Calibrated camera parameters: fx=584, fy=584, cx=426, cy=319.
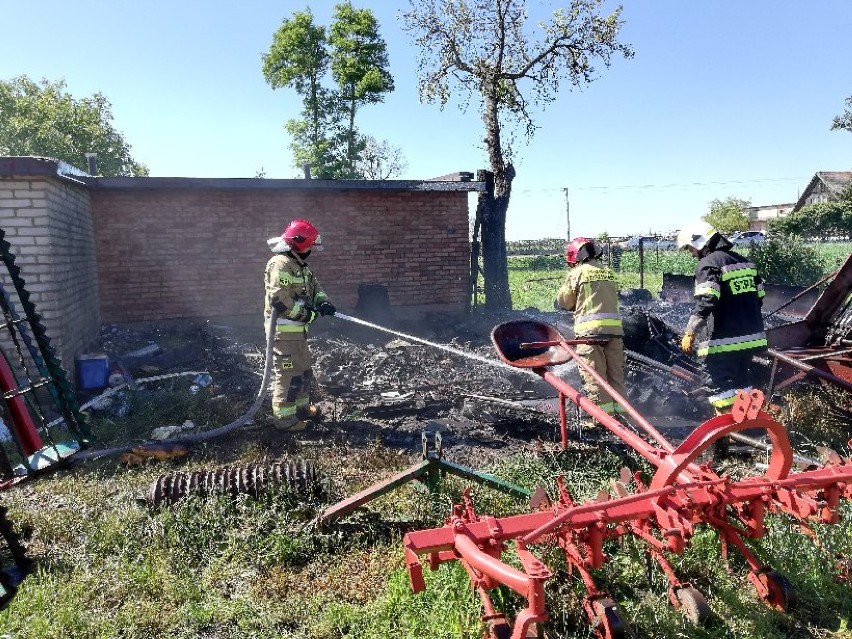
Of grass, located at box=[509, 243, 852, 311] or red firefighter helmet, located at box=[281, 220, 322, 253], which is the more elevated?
red firefighter helmet, located at box=[281, 220, 322, 253]

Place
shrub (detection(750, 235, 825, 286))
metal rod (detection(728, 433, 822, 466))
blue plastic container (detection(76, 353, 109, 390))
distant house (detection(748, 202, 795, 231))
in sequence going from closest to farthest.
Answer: metal rod (detection(728, 433, 822, 466)) → blue plastic container (detection(76, 353, 109, 390)) → shrub (detection(750, 235, 825, 286)) → distant house (detection(748, 202, 795, 231))

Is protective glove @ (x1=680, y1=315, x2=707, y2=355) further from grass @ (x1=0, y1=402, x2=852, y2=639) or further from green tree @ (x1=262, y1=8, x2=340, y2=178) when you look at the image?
green tree @ (x1=262, y1=8, x2=340, y2=178)

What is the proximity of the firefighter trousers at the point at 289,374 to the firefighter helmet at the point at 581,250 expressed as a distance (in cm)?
280

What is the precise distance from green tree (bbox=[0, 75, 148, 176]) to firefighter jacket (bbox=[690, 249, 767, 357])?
1378 inches

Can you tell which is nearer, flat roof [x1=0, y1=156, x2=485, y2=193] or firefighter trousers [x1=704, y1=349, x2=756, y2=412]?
firefighter trousers [x1=704, y1=349, x2=756, y2=412]

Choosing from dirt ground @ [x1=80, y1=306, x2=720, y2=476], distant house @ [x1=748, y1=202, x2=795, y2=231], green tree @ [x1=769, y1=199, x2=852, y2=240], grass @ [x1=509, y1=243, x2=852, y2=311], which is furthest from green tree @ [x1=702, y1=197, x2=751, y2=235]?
dirt ground @ [x1=80, y1=306, x2=720, y2=476]

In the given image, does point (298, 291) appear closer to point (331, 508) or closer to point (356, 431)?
point (356, 431)

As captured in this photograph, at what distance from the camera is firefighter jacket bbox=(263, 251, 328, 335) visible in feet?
18.9

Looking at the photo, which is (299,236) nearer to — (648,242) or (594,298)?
(594,298)

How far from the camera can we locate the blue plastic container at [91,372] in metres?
7.04

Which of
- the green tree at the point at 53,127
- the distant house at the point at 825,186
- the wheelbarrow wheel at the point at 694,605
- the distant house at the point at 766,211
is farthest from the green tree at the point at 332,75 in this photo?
the distant house at the point at 766,211

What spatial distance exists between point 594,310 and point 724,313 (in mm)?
1109

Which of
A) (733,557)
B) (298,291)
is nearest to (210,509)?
(298,291)

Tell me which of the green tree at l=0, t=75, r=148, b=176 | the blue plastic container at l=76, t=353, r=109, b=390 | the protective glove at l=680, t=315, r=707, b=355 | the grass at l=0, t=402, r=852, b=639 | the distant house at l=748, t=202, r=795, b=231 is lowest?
the grass at l=0, t=402, r=852, b=639
